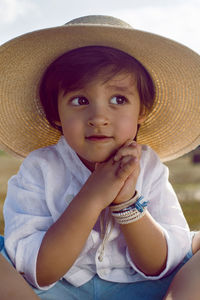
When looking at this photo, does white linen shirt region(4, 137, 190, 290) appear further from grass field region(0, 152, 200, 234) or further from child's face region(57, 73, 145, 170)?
grass field region(0, 152, 200, 234)

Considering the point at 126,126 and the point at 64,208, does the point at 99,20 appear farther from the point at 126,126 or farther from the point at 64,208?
the point at 64,208

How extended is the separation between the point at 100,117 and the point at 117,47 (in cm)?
32

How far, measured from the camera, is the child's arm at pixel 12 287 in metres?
1.30

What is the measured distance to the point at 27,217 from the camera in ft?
5.45

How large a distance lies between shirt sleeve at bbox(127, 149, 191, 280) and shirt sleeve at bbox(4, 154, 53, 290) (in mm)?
382

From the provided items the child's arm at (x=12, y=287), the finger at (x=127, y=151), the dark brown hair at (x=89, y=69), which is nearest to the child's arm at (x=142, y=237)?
the finger at (x=127, y=151)

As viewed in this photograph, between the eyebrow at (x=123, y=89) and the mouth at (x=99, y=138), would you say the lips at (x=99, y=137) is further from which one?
the eyebrow at (x=123, y=89)

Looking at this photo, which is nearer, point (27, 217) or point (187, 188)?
point (27, 217)

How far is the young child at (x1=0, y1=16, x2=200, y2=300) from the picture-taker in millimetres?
1550

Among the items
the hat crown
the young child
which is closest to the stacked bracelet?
the young child

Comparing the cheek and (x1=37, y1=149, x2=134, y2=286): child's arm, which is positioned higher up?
the cheek

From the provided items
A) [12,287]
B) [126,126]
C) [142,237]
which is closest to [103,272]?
[142,237]

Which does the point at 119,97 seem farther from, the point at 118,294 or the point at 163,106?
the point at 118,294

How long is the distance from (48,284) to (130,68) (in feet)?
3.00
